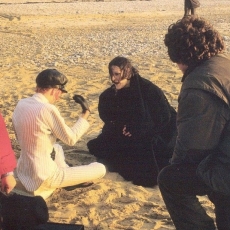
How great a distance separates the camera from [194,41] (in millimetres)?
3746

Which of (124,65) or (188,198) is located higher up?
(124,65)

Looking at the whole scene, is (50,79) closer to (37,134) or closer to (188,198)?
(37,134)

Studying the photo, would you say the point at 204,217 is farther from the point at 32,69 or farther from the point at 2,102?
the point at 32,69

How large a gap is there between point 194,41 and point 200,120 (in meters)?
0.55

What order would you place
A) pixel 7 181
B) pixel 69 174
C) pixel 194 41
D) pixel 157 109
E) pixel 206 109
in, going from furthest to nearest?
pixel 157 109 → pixel 69 174 → pixel 7 181 → pixel 194 41 → pixel 206 109

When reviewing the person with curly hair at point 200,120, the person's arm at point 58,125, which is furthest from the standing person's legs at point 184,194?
the person's arm at point 58,125

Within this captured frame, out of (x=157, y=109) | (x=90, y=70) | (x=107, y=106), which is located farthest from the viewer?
(x=90, y=70)

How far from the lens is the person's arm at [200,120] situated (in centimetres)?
361

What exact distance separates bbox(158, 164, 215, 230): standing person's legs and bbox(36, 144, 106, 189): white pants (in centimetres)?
150

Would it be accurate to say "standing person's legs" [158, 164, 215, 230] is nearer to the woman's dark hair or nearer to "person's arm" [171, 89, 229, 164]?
"person's arm" [171, 89, 229, 164]

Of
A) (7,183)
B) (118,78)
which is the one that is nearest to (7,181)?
(7,183)

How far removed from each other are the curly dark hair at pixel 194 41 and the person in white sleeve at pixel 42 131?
1.50m

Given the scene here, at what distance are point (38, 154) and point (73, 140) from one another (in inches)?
13.7

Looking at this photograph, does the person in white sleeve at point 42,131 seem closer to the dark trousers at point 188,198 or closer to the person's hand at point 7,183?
the person's hand at point 7,183
